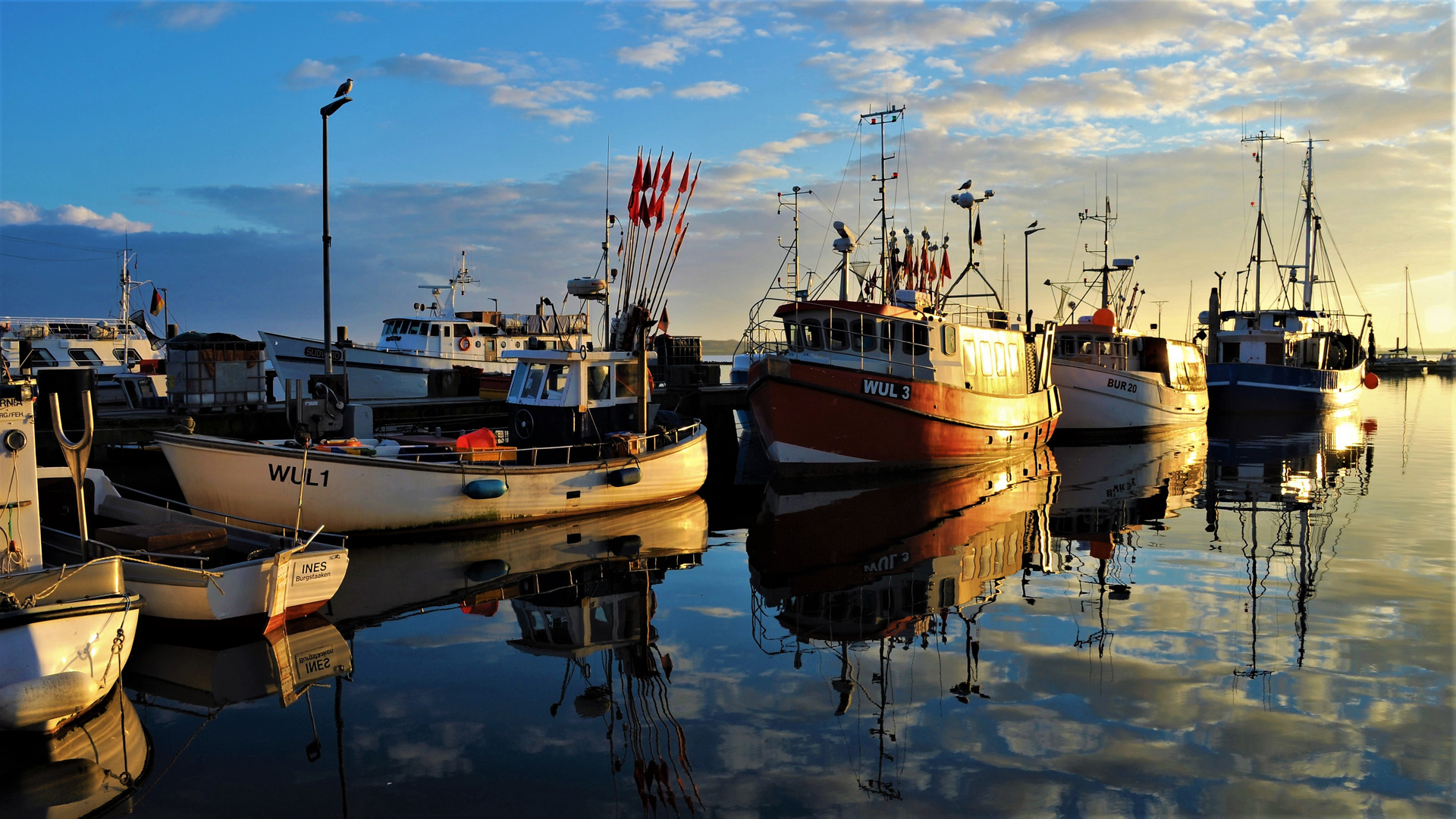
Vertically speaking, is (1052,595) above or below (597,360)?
below

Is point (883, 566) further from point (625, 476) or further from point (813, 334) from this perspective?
point (813, 334)

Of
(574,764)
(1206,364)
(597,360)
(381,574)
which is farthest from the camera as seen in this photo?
(1206,364)

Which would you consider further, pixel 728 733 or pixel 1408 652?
pixel 1408 652

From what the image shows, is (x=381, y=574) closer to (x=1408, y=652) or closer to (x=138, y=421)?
(x=138, y=421)

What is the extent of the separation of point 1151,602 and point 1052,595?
1084mm

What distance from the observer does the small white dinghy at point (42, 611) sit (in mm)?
6531

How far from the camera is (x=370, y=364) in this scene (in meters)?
31.3

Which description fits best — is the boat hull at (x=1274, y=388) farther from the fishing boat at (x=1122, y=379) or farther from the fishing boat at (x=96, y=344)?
the fishing boat at (x=96, y=344)

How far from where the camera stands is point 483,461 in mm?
14312

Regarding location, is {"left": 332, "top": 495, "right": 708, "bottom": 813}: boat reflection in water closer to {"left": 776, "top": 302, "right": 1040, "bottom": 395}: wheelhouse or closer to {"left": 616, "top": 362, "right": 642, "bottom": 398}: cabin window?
{"left": 616, "top": 362, "right": 642, "bottom": 398}: cabin window

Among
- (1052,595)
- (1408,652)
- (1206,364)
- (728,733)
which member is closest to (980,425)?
(1052,595)

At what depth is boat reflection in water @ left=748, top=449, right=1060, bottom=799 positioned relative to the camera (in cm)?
869

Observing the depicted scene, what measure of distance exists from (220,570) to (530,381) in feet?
26.9

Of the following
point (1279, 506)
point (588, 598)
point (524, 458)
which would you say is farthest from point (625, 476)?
point (1279, 506)
